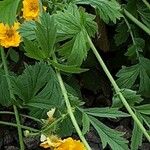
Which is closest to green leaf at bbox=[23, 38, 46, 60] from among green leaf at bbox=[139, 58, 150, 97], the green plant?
the green plant

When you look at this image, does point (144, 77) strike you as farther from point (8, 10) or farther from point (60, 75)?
point (8, 10)

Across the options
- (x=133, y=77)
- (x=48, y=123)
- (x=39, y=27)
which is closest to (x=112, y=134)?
(x=48, y=123)

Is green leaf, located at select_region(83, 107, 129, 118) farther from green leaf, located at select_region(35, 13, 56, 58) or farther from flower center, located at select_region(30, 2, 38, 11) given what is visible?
flower center, located at select_region(30, 2, 38, 11)

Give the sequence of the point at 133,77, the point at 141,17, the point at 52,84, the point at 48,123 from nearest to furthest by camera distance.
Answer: the point at 48,123 < the point at 52,84 < the point at 133,77 < the point at 141,17

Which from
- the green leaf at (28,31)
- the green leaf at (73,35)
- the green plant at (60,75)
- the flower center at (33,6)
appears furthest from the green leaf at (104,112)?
the flower center at (33,6)

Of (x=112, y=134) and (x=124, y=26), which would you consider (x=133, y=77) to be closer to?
(x=124, y=26)

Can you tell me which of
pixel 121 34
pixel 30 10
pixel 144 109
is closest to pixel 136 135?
pixel 144 109

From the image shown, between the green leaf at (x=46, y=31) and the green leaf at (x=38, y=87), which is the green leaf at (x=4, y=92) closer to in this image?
the green leaf at (x=38, y=87)
